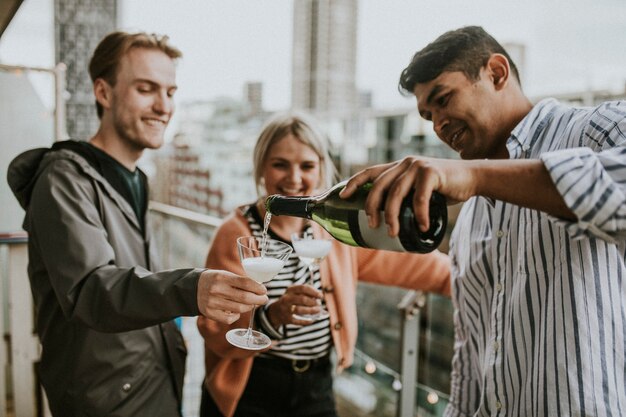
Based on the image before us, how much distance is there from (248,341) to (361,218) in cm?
44

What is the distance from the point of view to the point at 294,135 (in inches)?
74.2

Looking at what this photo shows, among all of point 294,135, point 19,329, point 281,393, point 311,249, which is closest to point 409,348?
point 281,393

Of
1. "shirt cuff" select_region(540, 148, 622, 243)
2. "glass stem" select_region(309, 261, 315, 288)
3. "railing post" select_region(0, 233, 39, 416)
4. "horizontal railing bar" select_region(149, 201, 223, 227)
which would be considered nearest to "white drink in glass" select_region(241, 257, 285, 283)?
"glass stem" select_region(309, 261, 315, 288)

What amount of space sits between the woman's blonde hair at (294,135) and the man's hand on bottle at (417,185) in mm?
1148

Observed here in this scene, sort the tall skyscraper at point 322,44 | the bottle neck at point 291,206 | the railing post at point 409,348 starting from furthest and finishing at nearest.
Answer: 1. the tall skyscraper at point 322,44
2. the railing post at point 409,348
3. the bottle neck at point 291,206

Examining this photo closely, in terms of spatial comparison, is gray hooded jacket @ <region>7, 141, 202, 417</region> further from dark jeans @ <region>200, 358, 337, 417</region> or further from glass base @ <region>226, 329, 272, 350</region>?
dark jeans @ <region>200, 358, 337, 417</region>

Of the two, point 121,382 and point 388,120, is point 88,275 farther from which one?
point 388,120

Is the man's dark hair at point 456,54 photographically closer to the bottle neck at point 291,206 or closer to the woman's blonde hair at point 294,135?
the bottle neck at point 291,206

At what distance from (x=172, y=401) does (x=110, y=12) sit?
362cm

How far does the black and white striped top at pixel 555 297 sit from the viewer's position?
966mm

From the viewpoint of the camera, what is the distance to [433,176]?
0.73 m

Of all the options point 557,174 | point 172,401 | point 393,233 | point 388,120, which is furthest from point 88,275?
point 388,120

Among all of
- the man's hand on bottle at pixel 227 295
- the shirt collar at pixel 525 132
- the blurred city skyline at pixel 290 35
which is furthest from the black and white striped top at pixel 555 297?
the man's hand on bottle at pixel 227 295

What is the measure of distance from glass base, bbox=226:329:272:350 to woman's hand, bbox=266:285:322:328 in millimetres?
203
